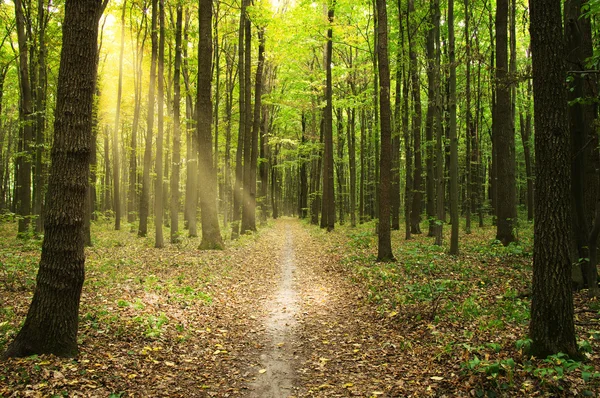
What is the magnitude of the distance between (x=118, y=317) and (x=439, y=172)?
11387mm

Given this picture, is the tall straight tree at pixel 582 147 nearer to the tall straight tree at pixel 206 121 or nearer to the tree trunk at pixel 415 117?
the tree trunk at pixel 415 117

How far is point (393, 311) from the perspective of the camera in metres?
7.50

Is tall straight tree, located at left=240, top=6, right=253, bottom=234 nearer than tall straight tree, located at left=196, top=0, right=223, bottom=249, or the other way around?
tall straight tree, located at left=196, top=0, right=223, bottom=249

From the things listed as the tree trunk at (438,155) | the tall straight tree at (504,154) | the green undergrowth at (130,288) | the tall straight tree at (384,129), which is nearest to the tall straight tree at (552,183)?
the green undergrowth at (130,288)

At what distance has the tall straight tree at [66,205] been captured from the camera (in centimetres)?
483

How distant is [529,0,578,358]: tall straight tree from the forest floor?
427 millimetres

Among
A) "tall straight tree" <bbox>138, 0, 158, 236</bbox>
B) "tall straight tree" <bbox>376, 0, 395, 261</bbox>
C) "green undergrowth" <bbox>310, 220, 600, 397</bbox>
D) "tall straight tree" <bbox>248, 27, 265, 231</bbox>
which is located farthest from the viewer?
"tall straight tree" <bbox>248, 27, 265, 231</bbox>

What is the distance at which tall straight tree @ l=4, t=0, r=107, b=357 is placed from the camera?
483cm

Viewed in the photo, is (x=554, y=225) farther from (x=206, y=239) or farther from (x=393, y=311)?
(x=206, y=239)

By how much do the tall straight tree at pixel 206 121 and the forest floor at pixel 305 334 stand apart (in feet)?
13.1

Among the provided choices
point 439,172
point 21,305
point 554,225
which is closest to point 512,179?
point 439,172

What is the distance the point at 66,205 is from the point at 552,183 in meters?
6.42

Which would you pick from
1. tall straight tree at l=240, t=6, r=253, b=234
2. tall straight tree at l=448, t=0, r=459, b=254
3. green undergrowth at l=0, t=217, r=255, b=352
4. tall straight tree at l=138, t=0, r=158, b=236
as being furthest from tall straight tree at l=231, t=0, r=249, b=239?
tall straight tree at l=448, t=0, r=459, b=254

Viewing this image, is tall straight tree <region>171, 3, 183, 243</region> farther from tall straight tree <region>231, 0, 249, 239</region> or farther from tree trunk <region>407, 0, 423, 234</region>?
tree trunk <region>407, 0, 423, 234</region>
